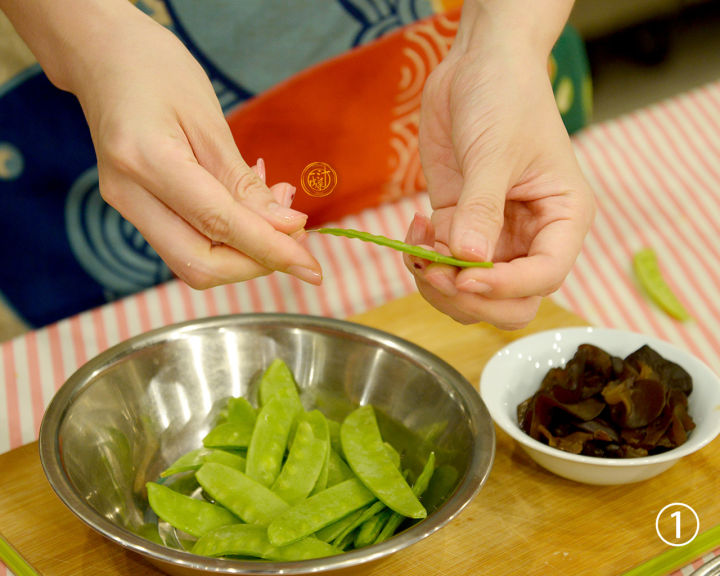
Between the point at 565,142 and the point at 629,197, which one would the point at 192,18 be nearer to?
the point at 565,142

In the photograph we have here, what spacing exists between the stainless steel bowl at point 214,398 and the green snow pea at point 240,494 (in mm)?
105

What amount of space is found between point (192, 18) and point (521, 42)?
704 millimetres

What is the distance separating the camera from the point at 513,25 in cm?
125

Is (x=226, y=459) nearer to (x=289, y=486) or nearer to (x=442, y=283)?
(x=289, y=486)

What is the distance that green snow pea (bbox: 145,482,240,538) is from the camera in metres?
1.01

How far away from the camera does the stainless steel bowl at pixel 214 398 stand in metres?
1.05

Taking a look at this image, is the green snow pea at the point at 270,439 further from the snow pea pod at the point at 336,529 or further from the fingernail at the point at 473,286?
the fingernail at the point at 473,286

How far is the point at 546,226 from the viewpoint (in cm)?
108

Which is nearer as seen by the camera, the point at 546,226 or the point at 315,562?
the point at 315,562

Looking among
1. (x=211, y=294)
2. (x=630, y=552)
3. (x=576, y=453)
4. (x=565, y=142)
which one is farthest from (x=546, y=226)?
(x=211, y=294)

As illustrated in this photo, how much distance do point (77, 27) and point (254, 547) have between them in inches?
28.5

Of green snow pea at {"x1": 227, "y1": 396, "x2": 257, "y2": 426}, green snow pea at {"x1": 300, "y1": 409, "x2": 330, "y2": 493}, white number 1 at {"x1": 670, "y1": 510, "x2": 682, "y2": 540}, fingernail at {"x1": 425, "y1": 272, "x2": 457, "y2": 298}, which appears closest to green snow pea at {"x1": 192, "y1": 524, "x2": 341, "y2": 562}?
green snow pea at {"x1": 300, "y1": 409, "x2": 330, "y2": 493}

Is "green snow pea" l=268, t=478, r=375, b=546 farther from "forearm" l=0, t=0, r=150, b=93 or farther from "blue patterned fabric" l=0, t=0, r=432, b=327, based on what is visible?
"blue patterned fabric" l=0, t=0, r=432, b=327

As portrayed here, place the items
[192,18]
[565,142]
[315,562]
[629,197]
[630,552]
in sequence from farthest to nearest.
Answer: [629,197]
[192,18]
[565,142]
[630,552]
[315,562]
